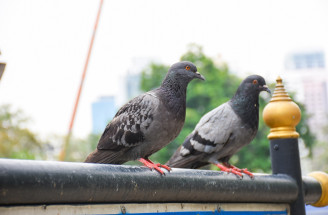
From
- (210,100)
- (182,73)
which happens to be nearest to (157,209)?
(182,73)

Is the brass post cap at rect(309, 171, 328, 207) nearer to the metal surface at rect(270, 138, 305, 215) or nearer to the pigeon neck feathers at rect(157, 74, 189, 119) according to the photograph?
the metal surface at rect(270, 138, 305, 215)

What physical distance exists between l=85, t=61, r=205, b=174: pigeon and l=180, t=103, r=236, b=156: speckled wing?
1164mm

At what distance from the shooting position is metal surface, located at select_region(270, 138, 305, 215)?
4.05m

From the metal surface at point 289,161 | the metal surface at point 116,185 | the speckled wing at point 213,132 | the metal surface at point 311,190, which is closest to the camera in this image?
the metal surface at point 116,185

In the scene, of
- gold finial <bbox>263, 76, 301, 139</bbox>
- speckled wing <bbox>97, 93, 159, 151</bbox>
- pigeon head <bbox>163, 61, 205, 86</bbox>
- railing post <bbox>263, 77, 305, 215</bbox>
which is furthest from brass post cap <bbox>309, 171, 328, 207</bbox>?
speckled wing <bbox>97, 93, 159, 151</bbox>

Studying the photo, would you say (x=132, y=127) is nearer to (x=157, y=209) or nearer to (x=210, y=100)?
(x=157, y=209)

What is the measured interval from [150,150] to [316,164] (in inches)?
2461

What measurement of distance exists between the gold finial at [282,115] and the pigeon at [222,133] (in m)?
0.91

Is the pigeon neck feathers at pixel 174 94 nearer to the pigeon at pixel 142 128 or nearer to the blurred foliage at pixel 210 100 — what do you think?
the pigeon at pixel 142 128

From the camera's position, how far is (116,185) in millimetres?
2553

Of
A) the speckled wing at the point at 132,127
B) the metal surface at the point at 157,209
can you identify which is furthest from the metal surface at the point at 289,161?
the speckled wing at the point at 132,127

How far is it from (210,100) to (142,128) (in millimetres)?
26826

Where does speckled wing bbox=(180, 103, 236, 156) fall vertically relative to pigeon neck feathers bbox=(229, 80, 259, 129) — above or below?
below

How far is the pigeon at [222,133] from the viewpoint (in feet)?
16.8
